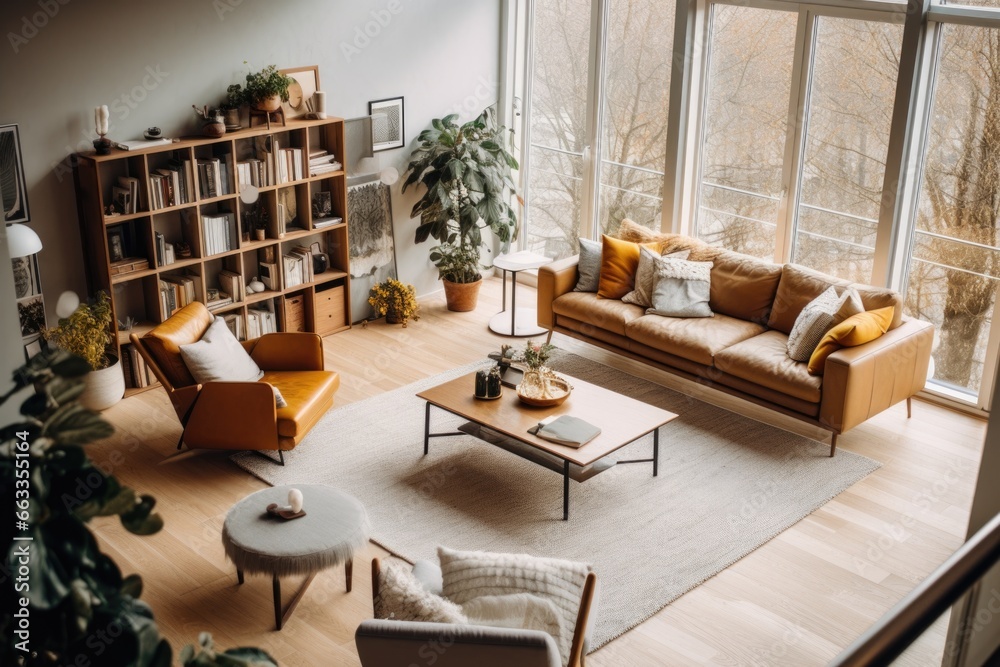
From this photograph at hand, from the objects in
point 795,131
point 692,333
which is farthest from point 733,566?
point 795,131

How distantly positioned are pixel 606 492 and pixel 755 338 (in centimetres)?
176

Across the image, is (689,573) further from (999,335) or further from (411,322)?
(411,322)

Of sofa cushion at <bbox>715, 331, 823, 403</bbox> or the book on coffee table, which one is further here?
sofa cushion at <bbox>715, 331, 823, 403</bbox>

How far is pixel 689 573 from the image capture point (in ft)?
17.0

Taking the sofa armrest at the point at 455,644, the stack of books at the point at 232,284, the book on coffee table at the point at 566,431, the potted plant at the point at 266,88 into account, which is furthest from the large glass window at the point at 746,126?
the sofa armrest at the point at 455,644

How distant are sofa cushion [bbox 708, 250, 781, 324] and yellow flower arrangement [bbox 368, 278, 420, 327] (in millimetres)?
2533

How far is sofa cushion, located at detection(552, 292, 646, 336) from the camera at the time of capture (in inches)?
290

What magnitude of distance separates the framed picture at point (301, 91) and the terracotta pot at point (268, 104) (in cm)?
20

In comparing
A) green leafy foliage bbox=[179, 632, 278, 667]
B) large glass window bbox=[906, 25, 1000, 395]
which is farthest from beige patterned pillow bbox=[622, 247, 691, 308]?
green leafy foliage bbox=[179, 632, 278, 667]

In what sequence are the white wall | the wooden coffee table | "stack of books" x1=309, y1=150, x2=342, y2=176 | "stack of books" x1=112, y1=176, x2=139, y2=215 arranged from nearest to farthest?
the wooden coffee table
the white wall
"stack of books" x1=112, y1=176, x2=139, y2=215
"stack of books" x1=309, y1=150, x2=342, y2=176

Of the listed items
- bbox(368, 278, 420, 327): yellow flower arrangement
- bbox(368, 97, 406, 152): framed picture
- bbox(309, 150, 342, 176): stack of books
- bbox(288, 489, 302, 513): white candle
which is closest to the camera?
bbox(288, 489, 302, 513): white candle

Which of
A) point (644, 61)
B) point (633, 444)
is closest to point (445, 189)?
point (644, 61)

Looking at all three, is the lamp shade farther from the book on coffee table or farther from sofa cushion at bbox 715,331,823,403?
sofa cushion at bbox 715,331,823,403

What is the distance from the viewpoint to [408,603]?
3590mm
